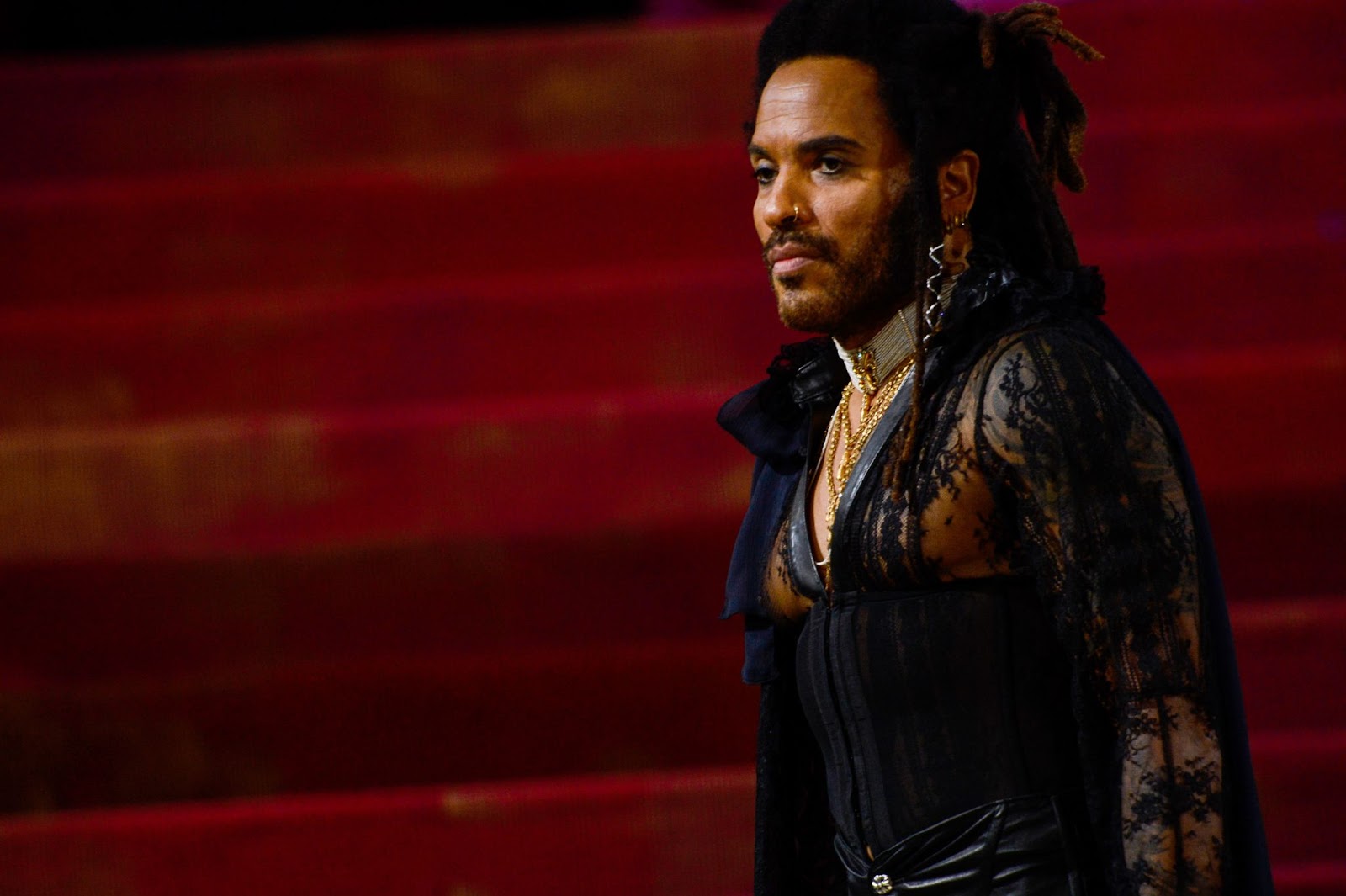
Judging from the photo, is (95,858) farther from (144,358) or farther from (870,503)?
(870,503)

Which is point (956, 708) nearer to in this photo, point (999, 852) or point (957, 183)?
point (999, 852)

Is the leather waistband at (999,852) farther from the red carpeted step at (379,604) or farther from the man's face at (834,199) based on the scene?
the red carpeted step at (379,604)

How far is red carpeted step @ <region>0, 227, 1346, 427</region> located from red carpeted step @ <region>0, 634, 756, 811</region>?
0.53 m

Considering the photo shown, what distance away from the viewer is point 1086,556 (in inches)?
42.6

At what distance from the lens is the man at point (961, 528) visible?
108 centimetres

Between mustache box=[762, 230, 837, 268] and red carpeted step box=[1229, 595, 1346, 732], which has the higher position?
mustache box=[762, 230, 837, 268]

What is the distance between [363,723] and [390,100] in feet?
4.46

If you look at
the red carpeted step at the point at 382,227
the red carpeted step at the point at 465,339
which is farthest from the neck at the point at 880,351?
the red carpeted step at the point at 382,227

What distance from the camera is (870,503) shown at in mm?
1218

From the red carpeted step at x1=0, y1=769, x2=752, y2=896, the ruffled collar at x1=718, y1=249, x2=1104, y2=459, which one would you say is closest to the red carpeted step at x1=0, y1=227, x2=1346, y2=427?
the red carpeted step at x1=0, y1=769, x2=752, y2=896

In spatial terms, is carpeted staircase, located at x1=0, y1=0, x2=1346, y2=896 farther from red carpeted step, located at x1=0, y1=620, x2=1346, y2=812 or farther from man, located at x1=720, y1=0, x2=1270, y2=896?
man, located at x1=720, y1=0, x2=1270, y2=896

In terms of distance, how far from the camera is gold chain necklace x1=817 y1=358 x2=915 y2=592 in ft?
4.18

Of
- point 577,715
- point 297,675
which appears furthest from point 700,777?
point 297,675

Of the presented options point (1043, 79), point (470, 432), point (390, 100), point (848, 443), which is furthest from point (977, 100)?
point (390, 100)
